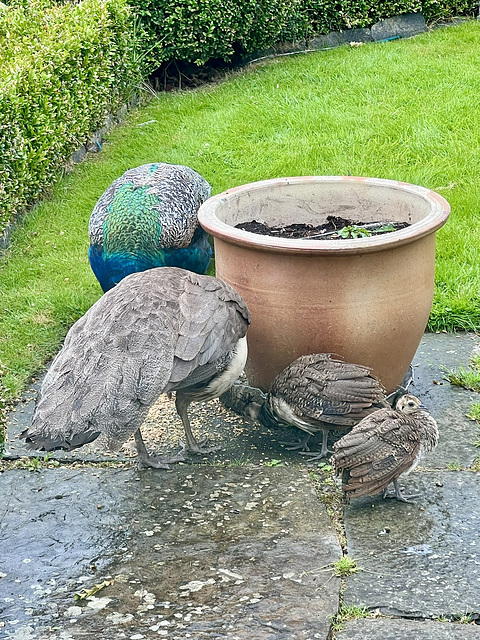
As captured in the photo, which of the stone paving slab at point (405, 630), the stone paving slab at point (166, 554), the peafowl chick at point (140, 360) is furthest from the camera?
the peafowl chick at point (140, 360)

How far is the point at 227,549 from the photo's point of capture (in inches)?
134

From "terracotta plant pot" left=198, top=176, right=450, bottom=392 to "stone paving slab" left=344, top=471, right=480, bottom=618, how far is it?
0.71m

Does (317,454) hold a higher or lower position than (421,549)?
lower

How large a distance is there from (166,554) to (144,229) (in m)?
2.56

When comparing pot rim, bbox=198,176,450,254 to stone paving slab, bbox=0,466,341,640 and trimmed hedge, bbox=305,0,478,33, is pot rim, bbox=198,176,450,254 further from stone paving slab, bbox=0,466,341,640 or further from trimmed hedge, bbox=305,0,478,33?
trimmed hedge, bbox=305,0,478,33

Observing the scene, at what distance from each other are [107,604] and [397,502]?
1.28 meters

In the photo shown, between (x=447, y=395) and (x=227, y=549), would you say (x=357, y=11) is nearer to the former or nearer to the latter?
(x=447, y=395)

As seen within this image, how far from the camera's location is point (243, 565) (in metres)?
3.29

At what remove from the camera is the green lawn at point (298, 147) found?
5.82 metres

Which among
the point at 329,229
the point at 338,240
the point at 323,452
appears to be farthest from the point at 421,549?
the point at 329,229

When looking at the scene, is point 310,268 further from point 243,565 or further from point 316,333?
point 243,565

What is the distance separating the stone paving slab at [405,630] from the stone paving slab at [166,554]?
0.30 ft

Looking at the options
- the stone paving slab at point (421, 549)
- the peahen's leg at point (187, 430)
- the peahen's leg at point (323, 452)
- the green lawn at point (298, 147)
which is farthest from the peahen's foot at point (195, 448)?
the green lawn at point (298, 147)

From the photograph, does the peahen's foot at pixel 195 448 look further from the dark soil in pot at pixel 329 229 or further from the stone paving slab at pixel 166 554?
the dark soil in pot at pixel 329 229
